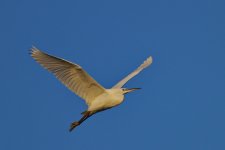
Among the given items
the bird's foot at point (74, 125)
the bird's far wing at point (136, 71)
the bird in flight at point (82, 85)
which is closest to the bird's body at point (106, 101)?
the bird in flight at point (82, 85)

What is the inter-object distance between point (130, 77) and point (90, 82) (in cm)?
285

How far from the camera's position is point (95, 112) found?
53.8ft

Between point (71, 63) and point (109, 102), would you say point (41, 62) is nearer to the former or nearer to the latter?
point (71, 63)

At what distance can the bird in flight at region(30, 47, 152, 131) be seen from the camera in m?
15.4

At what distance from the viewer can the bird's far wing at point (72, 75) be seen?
15383 mm

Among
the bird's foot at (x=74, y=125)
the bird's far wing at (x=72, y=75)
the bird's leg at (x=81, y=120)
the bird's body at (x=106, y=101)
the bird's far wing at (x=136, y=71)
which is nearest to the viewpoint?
the bird's far wing at (x=72, y=75)

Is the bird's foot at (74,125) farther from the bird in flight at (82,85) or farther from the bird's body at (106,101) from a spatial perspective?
the bird's body at (106,101)

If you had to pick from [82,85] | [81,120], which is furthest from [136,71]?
[82,85]

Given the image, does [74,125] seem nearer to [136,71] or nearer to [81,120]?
[81,120]

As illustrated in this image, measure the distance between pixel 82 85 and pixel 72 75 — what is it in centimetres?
49

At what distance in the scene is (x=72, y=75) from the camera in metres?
15.8

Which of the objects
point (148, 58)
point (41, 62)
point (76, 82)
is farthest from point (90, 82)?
point (148, 58)

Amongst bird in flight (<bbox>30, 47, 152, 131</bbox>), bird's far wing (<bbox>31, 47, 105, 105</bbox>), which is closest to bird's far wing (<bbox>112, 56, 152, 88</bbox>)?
bird in flight (<bbox>30, 47, 152, 131</bbox>)

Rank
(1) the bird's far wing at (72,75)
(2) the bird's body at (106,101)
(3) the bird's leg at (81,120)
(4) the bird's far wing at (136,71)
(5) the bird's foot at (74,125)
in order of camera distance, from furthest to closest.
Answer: (4) the bird's far wing at (136,71)
(5) the bird's foot at (74,125)
(3) the bird's leg at (81,120)
(2) the bird's body at (106,101)
(1) the bird's far wing at (72,75)
